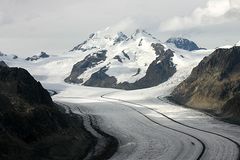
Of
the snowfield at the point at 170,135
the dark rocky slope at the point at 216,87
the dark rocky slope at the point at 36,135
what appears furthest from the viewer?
the dark rocky slope at the point at 216,87

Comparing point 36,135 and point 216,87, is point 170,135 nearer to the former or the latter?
point 36,135

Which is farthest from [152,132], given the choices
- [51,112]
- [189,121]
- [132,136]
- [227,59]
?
[227,59]

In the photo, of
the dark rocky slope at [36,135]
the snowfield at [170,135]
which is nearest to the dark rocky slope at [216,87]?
the snowfield at [170,135]

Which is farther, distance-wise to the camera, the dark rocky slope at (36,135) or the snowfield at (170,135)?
the snowfield at (170,135)

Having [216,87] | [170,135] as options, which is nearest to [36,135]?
[170,135]

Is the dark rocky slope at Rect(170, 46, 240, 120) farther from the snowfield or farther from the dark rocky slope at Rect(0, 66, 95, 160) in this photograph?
the dark rocky slope at Rect(0, 66, 95, 160)

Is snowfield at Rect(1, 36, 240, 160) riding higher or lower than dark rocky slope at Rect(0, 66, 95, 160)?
lower

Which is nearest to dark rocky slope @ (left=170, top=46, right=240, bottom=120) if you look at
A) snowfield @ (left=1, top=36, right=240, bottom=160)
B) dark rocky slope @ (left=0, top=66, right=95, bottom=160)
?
snowfield @ (left=1, top=36, right=240, bottom=160)

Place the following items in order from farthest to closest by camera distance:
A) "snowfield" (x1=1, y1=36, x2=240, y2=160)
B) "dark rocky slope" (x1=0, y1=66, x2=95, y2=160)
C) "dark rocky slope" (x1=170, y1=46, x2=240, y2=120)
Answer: "dark rocky slope" (x1=170, y1=46, x2=240, y2=120), "snowfield" (x1=1, y1=36, x2=240, y2=160), "dark rocky slope" (x1=0, y1=66, x2=95, y2=160)

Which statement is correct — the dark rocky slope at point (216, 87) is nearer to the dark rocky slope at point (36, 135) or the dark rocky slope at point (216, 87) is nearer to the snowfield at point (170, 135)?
the snowfield at point (170, 135)
